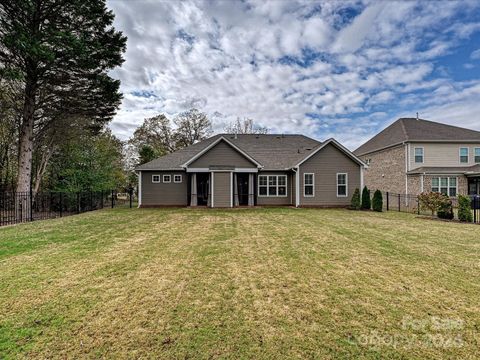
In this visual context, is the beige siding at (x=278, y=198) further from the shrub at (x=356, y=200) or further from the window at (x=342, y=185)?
the shrub at (x=356, y=200)

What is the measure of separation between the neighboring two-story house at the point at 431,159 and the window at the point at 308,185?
28.8ft

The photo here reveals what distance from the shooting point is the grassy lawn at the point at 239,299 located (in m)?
2.56

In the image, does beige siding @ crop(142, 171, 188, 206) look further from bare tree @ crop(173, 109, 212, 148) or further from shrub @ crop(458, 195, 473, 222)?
bare tree @ crop(173, 109, 212, 148)

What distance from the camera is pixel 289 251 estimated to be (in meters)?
6.00

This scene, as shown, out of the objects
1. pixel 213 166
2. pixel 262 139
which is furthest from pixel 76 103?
pixel 262 139

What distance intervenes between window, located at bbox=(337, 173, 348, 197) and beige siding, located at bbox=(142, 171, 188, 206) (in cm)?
1088

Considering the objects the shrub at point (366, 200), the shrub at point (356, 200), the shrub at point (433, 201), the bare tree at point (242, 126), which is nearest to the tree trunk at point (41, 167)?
the shrub at point (356, 200)

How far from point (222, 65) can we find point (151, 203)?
11.7 meters

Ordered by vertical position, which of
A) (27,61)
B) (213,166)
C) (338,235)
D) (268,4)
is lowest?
(338,235)

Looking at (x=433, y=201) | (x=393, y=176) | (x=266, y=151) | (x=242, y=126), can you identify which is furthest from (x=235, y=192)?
(x=242, y=126)

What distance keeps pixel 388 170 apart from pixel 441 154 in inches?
154

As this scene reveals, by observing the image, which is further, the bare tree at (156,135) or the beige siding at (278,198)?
the bare tree at (156,135)

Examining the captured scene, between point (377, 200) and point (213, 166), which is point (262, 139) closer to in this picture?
point (213, 166)

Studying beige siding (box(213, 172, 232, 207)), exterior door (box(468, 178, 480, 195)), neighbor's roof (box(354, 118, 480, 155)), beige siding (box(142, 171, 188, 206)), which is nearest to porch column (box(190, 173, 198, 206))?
beige siding (box(142, 171, 188, 206))
